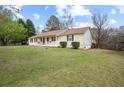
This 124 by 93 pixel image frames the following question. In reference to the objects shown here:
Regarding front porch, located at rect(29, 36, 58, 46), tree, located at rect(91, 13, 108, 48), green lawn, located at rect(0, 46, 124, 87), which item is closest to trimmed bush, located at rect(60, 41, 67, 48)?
front porch, located at rect(29, 36, 58, 46)

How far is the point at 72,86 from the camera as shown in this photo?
3.59 meters

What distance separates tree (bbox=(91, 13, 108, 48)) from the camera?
482 centimetres

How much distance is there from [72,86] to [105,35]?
Result: 202cm

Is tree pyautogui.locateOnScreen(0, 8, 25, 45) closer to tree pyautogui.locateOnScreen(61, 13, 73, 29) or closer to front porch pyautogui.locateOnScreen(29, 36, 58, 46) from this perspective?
front porch pyautogui.locateOnScreen(29, 36, 58, 46)

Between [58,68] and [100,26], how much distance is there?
1.70 meters

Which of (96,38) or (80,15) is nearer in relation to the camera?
(80,15)

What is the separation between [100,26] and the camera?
5.26m

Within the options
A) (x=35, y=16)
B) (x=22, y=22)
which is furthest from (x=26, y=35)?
(x=35, y=16)

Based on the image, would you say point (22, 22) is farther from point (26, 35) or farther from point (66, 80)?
point (66, 80)

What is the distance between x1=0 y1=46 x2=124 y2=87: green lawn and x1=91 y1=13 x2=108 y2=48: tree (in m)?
0.46

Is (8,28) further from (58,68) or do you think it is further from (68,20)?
(58,68)

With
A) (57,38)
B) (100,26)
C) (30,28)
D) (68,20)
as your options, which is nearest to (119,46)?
(100,26)
